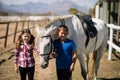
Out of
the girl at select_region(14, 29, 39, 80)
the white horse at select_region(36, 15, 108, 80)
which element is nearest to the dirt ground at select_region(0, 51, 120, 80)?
the white horse at select_region(36, 15, 108, 80)

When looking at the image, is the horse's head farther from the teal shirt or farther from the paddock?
the paddock

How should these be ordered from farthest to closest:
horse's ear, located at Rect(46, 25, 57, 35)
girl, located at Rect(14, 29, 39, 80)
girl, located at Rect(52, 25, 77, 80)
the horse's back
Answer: the horse's back → girl, located at Rect(14, 29, 39, 80) → horse's ear, located at Rect(46, 25, 57, 35) → girl, located at Rect(52, 25, 77, 80)

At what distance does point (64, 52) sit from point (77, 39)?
3.47 feet

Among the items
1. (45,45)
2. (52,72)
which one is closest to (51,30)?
(45,45)

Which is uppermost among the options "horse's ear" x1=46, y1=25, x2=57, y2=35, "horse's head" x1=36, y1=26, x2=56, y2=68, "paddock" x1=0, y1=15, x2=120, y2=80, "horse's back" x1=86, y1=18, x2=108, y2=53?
"horse's ear" x1=46, y1=25, x2=57, y2=35

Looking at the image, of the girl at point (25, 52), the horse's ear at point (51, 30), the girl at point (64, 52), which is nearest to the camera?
the girl at point (64, 52)

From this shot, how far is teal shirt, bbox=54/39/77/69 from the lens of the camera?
4684 millimetres

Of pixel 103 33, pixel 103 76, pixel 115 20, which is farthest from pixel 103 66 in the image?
pixel 115 20

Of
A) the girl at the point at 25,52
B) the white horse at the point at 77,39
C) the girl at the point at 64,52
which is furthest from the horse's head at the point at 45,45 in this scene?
the girl at the point at 25,52

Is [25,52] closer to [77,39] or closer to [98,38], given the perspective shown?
[77,39]

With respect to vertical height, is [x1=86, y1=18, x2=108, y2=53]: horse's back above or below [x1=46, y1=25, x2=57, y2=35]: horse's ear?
below

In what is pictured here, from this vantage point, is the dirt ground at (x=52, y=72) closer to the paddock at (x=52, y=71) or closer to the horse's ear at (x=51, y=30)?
the paddock at (x=52, y=71)

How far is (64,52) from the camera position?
15.4ft

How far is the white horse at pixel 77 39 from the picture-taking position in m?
4.69
